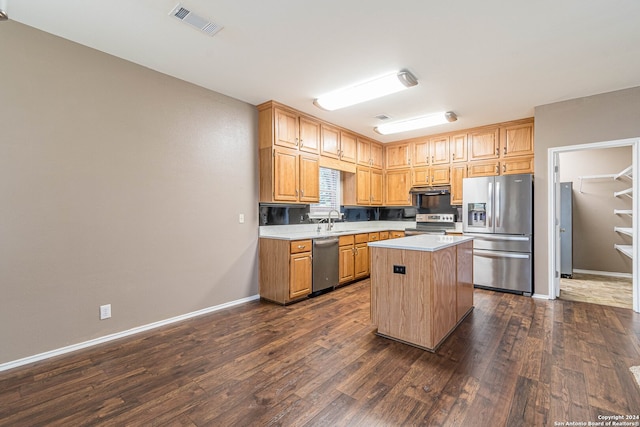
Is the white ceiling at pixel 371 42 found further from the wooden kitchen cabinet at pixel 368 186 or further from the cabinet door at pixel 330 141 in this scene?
the wooden kitchen cabinet at pixel 368 186

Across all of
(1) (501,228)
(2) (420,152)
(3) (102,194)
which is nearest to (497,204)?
(1) (501,228)

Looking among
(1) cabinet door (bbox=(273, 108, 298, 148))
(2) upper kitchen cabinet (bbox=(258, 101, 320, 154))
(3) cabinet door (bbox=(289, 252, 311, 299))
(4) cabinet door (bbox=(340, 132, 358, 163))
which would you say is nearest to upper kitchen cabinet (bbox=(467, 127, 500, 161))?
(4) cabinet door (bbox=(340, 132, 358, 163))

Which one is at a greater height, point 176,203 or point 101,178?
point 101,178

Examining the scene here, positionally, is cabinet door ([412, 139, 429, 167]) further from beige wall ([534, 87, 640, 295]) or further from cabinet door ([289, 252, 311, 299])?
cabinet door ([289, 252, 311, 299])

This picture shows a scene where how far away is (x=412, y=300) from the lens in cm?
257

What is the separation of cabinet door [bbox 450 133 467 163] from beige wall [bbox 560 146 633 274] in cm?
186

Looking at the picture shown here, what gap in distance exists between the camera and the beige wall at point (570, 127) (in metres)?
3.46

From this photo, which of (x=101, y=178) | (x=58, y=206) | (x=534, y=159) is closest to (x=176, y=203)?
(x=101, y=178)

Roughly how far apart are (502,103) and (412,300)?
306 cm

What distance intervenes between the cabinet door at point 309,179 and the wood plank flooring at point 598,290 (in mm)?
3794

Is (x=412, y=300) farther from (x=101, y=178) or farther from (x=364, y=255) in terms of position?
(x=101, y=178)

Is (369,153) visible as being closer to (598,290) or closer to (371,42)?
(371,42)

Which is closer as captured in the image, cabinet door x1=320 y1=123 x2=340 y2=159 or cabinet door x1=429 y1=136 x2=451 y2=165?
cabinet door x1=320 y1=123 x2=340 y2=159

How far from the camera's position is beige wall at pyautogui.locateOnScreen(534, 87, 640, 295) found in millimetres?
3461
